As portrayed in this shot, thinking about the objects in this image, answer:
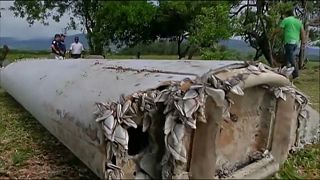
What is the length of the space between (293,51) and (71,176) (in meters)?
4.09

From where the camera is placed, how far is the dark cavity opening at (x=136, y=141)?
6.47 feet

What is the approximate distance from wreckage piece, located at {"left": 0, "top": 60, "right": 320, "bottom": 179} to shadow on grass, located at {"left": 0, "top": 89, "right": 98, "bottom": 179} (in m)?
0.18

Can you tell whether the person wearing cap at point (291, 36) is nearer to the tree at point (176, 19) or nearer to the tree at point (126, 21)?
the tree at point (176, 19)

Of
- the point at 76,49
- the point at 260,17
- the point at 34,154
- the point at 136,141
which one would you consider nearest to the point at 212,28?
the point at 76,49

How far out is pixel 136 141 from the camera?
2.02 metres

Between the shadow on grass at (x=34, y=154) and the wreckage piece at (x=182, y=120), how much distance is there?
0.18 metres

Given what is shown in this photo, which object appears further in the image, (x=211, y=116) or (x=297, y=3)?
(x=297, y=3)

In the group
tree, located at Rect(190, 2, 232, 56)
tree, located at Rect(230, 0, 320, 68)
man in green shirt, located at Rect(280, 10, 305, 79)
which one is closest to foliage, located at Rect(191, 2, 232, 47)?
tree, located at Rect(190, 2, 232, 56)

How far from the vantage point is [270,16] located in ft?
40.1

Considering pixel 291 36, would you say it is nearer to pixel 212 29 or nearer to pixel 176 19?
pixel 212 29

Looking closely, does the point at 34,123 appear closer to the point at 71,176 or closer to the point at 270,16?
the point at 71,176

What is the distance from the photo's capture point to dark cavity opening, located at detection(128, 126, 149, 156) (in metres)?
1.97

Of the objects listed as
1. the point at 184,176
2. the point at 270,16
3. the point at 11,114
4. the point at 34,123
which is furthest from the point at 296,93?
the point at 270,16

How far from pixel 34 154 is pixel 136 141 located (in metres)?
1.07
